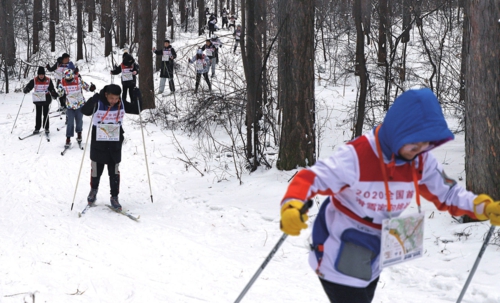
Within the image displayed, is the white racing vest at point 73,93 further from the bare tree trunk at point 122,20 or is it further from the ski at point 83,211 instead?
the bare tree trunk at point 122,20

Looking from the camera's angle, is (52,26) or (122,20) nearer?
(122,20)

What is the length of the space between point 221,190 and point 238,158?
139 centimetres

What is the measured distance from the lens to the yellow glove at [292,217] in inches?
90.4

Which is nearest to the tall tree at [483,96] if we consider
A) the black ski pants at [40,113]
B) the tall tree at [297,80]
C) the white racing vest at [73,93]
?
the tall tree at [297,80]

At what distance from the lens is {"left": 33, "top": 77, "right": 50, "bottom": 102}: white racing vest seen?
12.2m

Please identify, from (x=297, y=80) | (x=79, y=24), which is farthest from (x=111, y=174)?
(x=79, y=24)

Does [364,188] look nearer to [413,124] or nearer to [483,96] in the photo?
[413,124]

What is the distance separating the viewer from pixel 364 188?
2426mm

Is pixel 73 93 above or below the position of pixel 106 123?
above

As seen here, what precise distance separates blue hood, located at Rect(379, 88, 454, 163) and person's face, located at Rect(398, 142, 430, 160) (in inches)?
1.1

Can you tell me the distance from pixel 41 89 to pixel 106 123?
5918 mm

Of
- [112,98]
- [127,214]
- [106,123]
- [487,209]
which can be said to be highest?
[112,98]

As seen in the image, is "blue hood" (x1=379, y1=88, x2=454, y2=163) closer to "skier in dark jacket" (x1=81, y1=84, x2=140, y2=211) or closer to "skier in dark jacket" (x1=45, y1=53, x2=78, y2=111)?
"skier in dark jacket" (x1=81, y1=84, x2=140, y2=211)

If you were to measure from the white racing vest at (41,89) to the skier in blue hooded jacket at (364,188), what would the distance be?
439 inches
